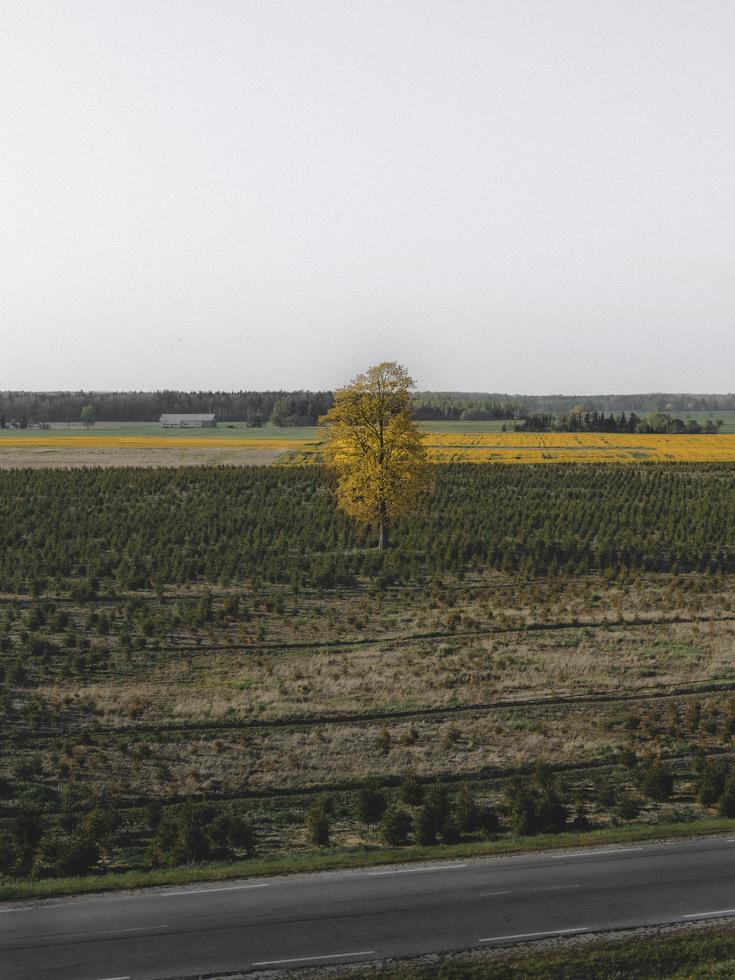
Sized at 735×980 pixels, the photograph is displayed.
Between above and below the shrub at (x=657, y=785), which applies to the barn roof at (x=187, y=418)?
above

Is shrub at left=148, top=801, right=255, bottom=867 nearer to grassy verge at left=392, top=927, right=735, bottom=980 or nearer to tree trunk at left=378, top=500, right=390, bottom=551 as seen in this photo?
grassy verge at left=392, top=927, right=735, bottom=980

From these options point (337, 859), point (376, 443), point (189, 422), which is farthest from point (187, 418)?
point (337, 859)

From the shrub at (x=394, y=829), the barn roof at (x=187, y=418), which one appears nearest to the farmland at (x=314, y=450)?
the barn roof at (x=187, y=418)

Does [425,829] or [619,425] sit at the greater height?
[619,425]

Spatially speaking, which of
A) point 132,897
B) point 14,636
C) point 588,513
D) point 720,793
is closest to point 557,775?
point 720,793

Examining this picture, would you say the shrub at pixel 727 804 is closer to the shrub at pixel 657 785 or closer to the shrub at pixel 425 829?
the shrub at pixel 657 785

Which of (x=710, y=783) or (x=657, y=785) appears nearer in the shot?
(x=710, y=783)

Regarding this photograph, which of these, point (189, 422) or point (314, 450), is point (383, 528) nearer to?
point (314, 450)
